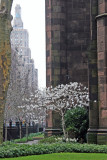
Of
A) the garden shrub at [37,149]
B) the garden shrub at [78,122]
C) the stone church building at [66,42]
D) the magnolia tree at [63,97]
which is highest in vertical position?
the stone church building at [66,42]

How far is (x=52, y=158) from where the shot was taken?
14.5 metres

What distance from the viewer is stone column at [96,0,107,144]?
2178cm

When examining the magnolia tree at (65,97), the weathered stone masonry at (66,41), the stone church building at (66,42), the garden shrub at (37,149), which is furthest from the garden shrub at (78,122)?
the garden shrub at (37,149)

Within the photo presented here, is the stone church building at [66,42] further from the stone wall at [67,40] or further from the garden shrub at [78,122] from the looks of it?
the garden shrub at [78,122]

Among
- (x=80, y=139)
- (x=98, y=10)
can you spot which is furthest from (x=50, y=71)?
(x=98, y=10)

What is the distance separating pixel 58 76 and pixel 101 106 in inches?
334

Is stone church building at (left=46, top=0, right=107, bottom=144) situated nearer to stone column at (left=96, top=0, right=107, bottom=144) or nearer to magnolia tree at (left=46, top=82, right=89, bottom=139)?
magnolia tree at (left=46, top=82, right=89, bottom=139)

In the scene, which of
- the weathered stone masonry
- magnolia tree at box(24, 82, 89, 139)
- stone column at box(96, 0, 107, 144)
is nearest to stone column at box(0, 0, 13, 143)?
stone column at box(96, 0, 107, 144)

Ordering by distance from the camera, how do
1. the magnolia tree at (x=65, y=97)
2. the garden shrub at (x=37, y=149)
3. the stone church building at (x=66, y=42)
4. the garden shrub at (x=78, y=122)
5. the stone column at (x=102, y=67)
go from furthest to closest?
the stone church building at (x=66, y=42) < the magnolia tree at (x=65, y=97) < the garden shrub at (x=78, y=122) < the stone column at (x=102, y=67) < the garden shrub at (x=37, y=149)

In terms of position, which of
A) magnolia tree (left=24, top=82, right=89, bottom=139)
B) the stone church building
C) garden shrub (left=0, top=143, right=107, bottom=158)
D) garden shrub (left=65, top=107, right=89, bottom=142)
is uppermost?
the stone church building

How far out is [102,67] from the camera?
2220cm

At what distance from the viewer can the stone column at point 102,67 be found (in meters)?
21.8

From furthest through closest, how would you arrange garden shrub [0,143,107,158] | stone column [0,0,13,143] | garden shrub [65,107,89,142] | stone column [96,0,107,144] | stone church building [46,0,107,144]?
stone church building [46,0,107,144], garden shrub [65,107,89,142], stone column [96,0,107,144], stone column [0,0,13,143], garden shrub [0,143,107,158]

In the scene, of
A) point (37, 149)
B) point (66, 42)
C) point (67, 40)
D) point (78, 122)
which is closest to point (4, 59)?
point (37, 149)
